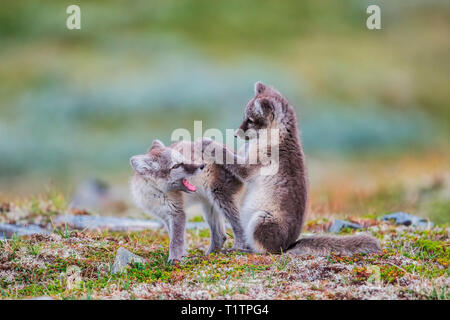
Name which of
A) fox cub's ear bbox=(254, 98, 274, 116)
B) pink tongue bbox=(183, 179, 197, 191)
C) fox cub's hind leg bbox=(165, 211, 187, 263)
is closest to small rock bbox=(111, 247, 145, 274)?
fox cub's hind leg bbox=(165, 211, 187, 263)

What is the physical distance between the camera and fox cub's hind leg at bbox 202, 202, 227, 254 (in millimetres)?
10328

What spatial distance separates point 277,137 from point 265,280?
2856 mm

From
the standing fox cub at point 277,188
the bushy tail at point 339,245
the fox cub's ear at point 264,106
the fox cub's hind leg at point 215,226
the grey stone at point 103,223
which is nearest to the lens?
the bushy tail at point 339,245

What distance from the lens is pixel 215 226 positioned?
10.3m

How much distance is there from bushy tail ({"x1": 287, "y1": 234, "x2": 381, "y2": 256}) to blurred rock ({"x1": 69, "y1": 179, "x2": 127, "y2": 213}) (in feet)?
32.5

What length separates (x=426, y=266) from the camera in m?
8.65

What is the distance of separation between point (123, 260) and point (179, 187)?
161cm

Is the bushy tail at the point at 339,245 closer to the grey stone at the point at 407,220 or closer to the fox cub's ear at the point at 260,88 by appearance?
the fox cub's ear at the point at 260,88

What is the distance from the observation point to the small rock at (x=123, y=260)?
866 cm

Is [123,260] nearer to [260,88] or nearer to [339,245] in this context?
[339,245]

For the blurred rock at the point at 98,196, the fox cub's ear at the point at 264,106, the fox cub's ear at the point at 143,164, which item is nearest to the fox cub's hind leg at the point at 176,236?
the fox cub's ear at the point at 143,164

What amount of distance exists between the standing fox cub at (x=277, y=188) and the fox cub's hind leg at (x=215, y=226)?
58cm

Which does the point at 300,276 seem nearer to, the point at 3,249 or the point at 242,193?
the point at 242,193
